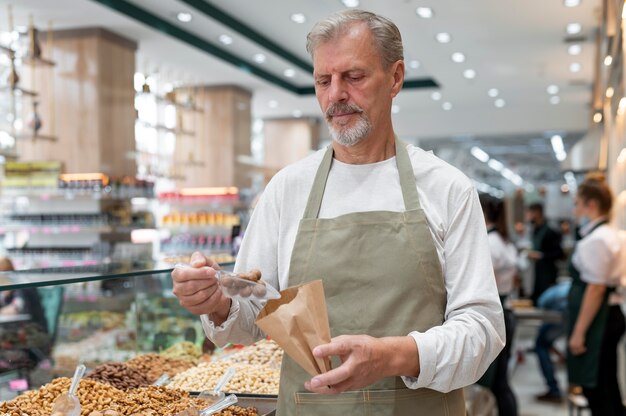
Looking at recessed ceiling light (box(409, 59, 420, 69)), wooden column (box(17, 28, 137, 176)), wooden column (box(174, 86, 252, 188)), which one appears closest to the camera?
wooden column (box(17, 28, 137, 176))

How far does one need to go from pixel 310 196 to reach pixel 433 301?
14.8 inches

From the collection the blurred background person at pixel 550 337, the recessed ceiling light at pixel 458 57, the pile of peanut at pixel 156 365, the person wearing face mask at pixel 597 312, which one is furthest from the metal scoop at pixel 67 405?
the recessed ceiling light at pixel 458 57

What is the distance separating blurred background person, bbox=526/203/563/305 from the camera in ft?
30.2

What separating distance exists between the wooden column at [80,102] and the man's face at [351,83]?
712cm

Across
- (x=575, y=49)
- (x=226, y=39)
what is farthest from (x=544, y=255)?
(x=226, y=39)

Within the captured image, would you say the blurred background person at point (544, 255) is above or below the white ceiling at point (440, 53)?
below

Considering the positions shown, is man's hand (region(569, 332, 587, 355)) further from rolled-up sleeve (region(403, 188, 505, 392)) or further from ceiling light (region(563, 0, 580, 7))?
ceiling light (region(563, 0, 580, 7))

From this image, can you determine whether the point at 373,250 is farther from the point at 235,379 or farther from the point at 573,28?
the point at 573,28

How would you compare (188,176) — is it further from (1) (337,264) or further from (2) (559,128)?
(1) (337,264)

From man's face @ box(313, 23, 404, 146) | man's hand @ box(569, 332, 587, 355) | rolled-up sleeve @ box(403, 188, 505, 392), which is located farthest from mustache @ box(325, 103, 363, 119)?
man's hand @ box(569, 332, 587, 355)

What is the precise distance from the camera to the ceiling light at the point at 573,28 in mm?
8406

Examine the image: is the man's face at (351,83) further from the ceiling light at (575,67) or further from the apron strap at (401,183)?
the ceiling light at (575,67)

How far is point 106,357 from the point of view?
3238 mm

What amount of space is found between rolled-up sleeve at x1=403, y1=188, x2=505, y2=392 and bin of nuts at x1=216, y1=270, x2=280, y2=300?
32cm
